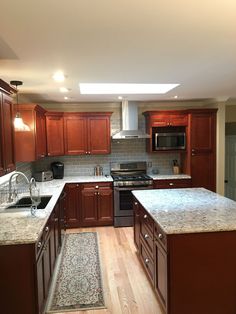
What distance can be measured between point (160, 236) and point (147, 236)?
0.63 m

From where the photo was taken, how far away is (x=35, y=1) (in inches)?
57.7

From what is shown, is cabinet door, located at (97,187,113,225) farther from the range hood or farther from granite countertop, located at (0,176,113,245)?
granite countertop, located at (0,176,113,245)

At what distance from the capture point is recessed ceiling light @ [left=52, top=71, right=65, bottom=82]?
302 cm

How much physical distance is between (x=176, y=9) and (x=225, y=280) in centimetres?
215

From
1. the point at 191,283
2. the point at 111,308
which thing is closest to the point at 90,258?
the point at 111,308

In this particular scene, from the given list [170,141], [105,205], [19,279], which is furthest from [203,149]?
[19,279]

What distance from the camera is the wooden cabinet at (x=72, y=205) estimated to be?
4.93 metres

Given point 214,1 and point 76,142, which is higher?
point 214,1

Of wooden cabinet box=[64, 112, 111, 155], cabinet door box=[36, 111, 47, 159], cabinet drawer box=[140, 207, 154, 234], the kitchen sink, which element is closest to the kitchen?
wooden cabinet box=[64, 112, 111, 155]

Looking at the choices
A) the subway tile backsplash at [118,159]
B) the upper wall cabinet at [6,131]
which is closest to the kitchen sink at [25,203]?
the upper wall cabinet at [6,131]

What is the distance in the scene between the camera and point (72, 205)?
4977mm

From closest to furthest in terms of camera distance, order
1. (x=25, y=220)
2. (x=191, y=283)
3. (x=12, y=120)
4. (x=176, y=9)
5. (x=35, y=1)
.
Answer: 1. (x=35, y=1)
2. (x=176, y=9)
3. (x=191, y=283)
4. (x=25, y=220)
5. (x=12, y=120)

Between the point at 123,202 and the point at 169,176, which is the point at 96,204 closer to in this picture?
the point at 123,202

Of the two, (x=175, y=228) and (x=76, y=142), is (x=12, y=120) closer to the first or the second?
(x=175, y=228)
